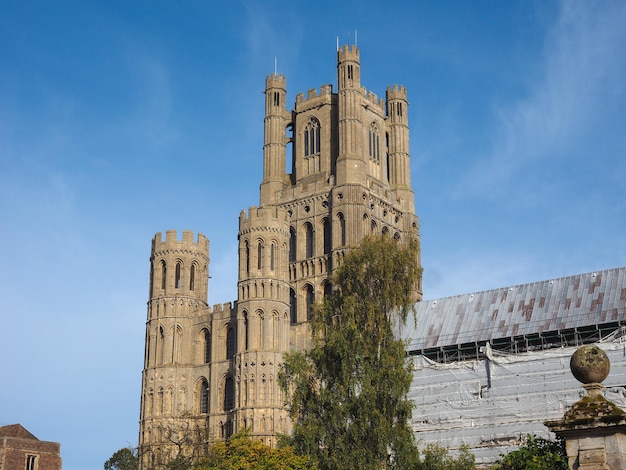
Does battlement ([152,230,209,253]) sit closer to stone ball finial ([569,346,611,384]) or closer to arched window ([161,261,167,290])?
arched window ([161,261,167,290])

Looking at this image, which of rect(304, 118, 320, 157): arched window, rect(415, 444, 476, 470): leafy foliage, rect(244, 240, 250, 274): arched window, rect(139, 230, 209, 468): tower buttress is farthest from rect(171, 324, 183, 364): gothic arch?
rect(415, 444, 476, 470): leafy foliage

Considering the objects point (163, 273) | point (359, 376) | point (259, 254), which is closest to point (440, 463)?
point (359, 376)

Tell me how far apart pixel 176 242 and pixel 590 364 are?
58.2 meters

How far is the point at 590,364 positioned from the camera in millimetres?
14703

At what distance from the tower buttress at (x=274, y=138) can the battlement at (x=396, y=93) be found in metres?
9.24

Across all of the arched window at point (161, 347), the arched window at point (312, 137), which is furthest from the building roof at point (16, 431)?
the arched window at point (312, 137)

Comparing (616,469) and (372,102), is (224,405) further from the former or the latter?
(616,469)

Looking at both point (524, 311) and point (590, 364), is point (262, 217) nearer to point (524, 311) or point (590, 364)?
point (524, 311)

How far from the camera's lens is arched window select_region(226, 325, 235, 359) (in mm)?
68688

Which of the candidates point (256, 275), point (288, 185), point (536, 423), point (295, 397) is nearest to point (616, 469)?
point (295, 397)

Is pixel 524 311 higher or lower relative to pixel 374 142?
lower

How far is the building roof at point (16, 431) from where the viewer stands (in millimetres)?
55938

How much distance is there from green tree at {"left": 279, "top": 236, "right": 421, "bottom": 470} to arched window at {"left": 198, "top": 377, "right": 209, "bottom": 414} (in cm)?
→ 2837

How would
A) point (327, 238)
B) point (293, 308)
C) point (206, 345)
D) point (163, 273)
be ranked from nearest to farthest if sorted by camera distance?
1. point (206, 345)
2. point (163, 273)
3. point (293, 308)
4. point (327, 238)
